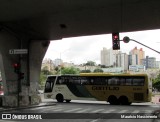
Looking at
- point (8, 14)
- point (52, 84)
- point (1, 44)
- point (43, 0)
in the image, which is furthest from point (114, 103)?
point (43, 0)

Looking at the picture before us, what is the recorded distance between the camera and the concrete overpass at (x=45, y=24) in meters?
21.2

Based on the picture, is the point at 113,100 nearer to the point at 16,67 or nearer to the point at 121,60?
the point at 16,67

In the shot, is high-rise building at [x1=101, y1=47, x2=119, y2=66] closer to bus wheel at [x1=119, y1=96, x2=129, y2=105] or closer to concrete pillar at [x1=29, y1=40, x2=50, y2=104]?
bus wheel at [x1=119, y1=96, x2=129, y2=105]

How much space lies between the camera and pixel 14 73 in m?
30.8

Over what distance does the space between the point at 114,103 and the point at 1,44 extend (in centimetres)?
1475

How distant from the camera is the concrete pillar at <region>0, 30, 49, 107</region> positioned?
2994 centimetres

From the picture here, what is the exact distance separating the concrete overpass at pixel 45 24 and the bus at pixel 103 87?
26.5 feet

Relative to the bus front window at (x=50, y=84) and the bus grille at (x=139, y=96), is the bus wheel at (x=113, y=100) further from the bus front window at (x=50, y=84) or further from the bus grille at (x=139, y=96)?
the bus front window at (x=50, y=84)

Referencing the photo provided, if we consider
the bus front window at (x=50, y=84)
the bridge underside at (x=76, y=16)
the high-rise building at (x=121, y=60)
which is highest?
the high-rise building at (x=121, y=60)

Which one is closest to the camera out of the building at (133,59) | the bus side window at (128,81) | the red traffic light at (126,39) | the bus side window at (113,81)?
the red traffic light at (126,39)

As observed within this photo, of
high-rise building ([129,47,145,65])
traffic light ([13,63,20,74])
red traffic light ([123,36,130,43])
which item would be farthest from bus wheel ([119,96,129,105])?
high-rise building ([129,47,145,65])

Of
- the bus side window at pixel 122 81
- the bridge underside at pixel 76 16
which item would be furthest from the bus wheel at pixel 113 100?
the bridge underside at pixel 76 16

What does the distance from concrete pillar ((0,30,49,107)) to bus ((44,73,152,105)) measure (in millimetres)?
8678

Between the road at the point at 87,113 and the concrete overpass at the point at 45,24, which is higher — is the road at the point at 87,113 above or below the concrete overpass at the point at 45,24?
below
